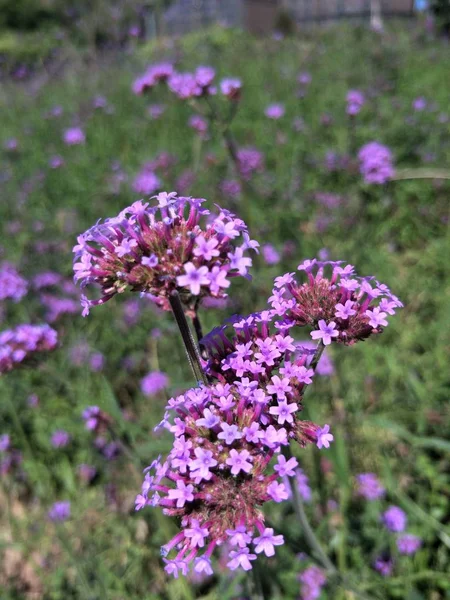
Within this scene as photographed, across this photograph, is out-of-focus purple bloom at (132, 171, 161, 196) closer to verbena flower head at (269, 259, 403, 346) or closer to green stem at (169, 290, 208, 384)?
verbena flower head at (269, 259, 403, 346)


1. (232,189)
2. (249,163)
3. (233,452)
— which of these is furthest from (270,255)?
(233,452)

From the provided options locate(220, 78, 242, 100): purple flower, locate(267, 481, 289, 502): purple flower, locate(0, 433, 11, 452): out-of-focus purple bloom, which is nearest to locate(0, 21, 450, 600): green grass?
locate(0, 433, 11, 452): out-of-focus purple bloom

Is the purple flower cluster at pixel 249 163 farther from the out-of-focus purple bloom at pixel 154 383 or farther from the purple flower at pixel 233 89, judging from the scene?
the out-of-focus purple bloom at pixel 154 383

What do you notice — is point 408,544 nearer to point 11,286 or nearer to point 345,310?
point 345,310

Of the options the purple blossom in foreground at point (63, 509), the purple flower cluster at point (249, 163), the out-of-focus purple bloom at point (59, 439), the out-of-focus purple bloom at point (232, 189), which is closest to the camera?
the purple blossom in foreground at point (63, 509)

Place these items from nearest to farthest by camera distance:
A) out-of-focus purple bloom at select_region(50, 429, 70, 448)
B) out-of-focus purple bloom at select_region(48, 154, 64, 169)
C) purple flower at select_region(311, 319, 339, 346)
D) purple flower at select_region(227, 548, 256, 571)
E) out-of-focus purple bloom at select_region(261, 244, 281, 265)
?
purple flower at select_region(227, 548, 256, 571) < purple flower at select_region(311, 319, 339, 346) < out-of-focus purple bloom at select_region(50, 429, 70, 448) < out-of-focus purple bloom at select_region(261, 244, 281, 265) < out-of-focus purple bloom at select_region(48, 154, 64, 169)

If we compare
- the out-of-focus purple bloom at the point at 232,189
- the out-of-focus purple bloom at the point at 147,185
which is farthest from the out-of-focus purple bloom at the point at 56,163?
the out-of-focus purple bloom at the point at 232,189

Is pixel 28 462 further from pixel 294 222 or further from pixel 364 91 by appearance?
pixel 364 91
